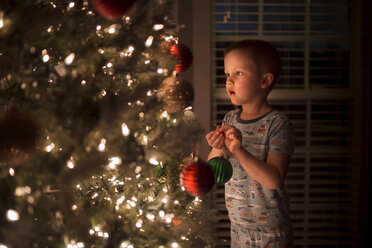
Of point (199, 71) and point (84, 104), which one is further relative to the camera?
point (199, 71)

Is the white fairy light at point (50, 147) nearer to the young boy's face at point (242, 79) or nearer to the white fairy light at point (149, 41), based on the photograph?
the white fairy light at point (149, 41)

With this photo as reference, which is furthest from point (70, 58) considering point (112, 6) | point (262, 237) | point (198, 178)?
point (262, 237)

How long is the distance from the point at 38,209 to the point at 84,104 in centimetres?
24

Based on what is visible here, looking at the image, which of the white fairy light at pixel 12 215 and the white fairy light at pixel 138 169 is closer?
the white fairy light at pixel 12 215

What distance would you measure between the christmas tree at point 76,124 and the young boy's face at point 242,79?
273mm

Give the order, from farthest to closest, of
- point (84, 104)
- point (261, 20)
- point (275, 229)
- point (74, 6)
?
point (261, 20) < point (275, 229) < point (74, 6) < point (84, 104)

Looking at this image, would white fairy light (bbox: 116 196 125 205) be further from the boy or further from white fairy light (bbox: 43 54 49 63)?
white fairy light (bbox: 43 54 49 63)

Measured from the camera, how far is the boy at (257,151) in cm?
88

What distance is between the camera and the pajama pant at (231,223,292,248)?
2.96 feet

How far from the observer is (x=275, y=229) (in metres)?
0.91

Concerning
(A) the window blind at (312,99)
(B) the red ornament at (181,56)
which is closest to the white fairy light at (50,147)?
(B) the red ornament at (181,56)

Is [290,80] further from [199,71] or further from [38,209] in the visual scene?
[38,209]

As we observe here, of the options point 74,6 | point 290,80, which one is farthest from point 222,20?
point 74,6

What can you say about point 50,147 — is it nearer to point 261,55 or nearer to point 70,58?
point 70,58
